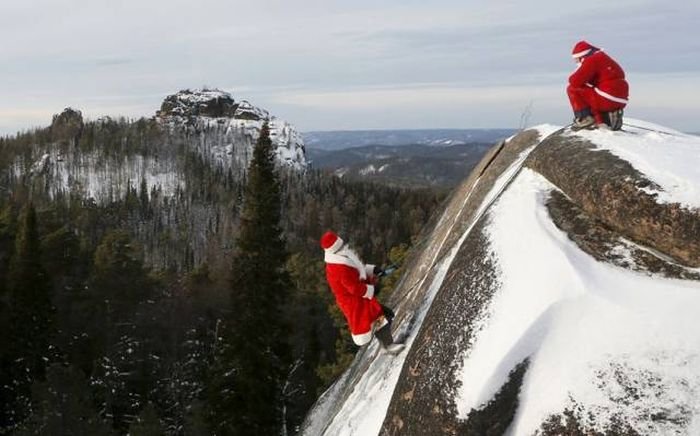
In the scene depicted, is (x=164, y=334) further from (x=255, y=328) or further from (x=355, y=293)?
(x=355, y=293)

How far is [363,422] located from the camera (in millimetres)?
7836

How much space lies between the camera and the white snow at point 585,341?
496 cm

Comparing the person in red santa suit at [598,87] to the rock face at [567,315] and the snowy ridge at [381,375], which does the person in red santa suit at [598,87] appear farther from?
the snowy ridge at [381,375]

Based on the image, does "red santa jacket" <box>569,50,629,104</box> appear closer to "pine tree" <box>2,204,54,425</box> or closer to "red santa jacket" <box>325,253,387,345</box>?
"red santa jacket" <box>325,253,387,345</box>

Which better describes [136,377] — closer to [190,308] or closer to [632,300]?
[190,308]

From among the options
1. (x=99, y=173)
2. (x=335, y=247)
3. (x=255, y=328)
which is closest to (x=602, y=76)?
(x=335, y=247)

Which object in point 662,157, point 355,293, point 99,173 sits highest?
point 662,157

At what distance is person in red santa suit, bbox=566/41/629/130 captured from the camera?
8688 millimetres

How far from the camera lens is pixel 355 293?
8242 mm

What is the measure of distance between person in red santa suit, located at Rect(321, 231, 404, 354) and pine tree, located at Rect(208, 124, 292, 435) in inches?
520

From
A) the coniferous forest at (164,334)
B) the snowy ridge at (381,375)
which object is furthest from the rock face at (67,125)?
the snowy ridge at (381,375)

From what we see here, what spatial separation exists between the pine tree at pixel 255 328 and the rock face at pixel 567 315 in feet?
43.2

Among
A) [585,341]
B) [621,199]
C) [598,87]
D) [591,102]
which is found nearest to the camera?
[585,341]

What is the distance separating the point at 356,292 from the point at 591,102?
4.41 m
